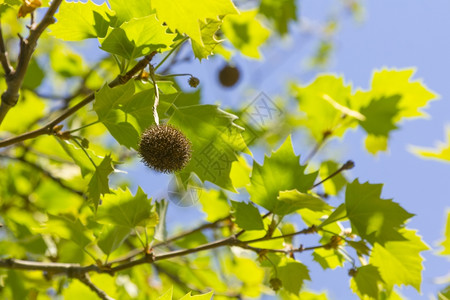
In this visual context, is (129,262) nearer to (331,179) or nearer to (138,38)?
(138,38)

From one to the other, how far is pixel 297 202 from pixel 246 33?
1661 mm

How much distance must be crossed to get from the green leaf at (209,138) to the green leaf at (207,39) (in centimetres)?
22

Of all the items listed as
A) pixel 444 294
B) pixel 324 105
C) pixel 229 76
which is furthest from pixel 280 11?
pixel 444 294

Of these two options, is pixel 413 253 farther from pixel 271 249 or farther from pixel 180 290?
pixel 180 290

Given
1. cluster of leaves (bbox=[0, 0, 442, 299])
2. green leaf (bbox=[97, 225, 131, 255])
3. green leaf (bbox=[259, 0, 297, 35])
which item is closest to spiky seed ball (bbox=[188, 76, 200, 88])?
cluster of leaves (bbox=[0, 0, 442, 299])

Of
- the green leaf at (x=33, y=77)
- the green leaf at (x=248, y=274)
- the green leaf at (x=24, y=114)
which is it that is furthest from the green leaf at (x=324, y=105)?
the green leaf at (x=24, y=114)

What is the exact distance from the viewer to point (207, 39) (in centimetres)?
151


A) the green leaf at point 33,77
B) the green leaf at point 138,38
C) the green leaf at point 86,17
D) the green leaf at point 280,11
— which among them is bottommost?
the green leaf at point 138,38

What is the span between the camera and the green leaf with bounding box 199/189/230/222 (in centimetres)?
243

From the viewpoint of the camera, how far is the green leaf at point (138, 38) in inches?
57.8

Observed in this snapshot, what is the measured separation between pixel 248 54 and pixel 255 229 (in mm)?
1475

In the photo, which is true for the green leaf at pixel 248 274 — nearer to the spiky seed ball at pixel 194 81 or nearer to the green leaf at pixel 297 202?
the green leaf at pixel 297 202

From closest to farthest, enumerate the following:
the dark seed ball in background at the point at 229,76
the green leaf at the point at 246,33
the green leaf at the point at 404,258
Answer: the green leaf at the point at 404,258, the green leaf at the point at 246,33, the dark seed ball in background at the point at 229,76

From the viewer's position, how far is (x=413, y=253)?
6.18ft
